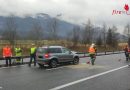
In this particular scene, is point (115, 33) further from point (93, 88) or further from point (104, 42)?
point (93, 88)

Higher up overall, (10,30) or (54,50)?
(10,30)

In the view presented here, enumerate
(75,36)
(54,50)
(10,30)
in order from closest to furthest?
(54,50) < (10,30) < (75,36)

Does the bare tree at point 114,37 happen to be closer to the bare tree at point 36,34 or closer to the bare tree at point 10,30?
the bare tree at point 36,34

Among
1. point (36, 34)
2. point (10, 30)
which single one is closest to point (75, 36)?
point (36, 34)

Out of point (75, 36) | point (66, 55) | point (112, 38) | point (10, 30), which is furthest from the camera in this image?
point (112, 38)

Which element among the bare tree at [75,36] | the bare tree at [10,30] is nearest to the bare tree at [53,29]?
the bare tree at [75,36]

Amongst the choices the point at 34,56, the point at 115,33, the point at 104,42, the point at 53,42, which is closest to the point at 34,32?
the point at 53,42

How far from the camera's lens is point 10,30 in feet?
207

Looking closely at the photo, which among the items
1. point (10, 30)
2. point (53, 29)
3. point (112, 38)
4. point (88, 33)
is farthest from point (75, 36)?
point (10, 30)

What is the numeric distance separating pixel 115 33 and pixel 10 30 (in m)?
48.1

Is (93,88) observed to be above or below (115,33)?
below

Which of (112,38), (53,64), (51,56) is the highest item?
(112,38)

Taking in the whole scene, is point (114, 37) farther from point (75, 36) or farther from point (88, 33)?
point (75, 36)

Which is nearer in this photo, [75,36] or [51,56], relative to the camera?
[51,56]
